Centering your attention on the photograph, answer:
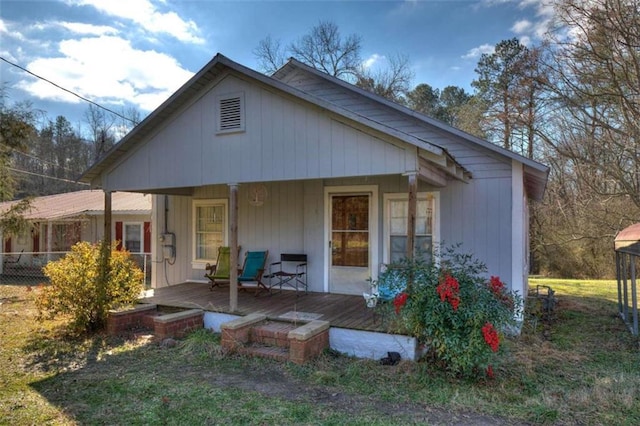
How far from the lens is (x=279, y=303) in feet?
22.9

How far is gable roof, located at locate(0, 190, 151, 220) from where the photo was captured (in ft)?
48.7

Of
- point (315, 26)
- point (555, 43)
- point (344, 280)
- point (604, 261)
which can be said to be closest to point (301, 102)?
point (344, 280)

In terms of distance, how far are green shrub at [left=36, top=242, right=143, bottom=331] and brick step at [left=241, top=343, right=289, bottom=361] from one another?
257cm

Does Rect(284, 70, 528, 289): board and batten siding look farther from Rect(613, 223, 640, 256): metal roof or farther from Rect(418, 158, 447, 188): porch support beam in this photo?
Rect(613, 223, 640, 256): metal roof

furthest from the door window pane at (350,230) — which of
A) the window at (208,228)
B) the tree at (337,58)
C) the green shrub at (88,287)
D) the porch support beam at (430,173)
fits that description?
the tree at (337,58)

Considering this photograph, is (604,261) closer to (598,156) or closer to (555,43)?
(598,156)

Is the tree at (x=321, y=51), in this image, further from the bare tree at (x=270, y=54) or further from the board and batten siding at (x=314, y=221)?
the board and batten siding at (x=314, y=221)

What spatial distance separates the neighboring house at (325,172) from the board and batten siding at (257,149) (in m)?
0.02

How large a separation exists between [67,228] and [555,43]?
18.5 metres

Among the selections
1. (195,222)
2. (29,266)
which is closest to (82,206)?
(29,266)

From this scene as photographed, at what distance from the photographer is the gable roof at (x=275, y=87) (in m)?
5.19

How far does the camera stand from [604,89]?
10.8 metres

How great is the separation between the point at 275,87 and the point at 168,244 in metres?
5.15

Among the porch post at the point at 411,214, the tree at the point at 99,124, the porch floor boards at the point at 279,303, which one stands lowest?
the porch floor boards at the point at 279,303
